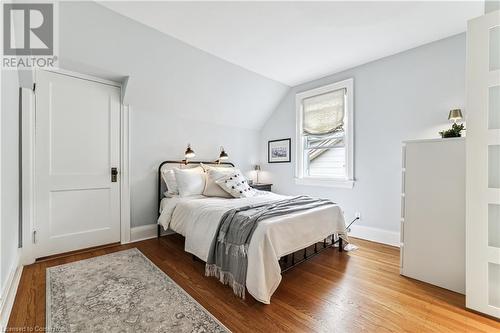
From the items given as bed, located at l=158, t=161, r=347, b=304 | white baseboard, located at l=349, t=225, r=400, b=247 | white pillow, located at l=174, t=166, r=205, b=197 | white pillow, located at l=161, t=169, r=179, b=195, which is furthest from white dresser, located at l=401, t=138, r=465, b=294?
white pillow, located at l=161, t=169, r=179, b=195

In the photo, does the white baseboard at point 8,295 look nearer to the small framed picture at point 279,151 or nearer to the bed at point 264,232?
the bed at point 264,232

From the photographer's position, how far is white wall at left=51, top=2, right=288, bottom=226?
2441 millimetres

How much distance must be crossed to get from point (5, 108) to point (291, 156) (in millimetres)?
3899

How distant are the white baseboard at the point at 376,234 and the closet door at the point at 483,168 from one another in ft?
4.56

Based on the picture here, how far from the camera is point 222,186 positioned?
3256mm

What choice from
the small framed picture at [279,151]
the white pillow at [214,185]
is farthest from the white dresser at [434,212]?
the small framed picture at [279,151]

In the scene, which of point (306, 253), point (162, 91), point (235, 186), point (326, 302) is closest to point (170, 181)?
point (235, 186)

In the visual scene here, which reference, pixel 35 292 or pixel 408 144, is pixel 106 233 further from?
pixel 408 144

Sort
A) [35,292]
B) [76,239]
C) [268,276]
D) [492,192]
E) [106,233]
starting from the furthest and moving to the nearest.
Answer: [106,233] → [76,239] → [35,292] → [268,276] → [492,192]

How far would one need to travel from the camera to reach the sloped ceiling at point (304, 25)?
7.32 feet

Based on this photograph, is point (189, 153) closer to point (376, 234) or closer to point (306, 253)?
point (306, 253)

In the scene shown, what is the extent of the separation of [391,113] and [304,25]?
1.79m

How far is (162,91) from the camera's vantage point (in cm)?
335

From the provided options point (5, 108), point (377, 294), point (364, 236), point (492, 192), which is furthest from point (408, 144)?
point (5, 108)
